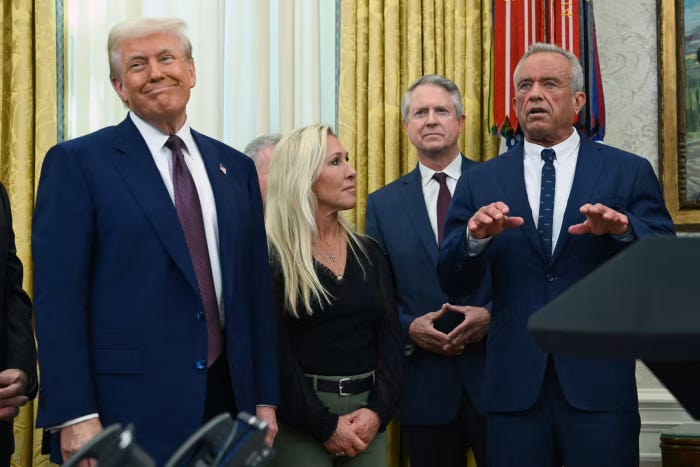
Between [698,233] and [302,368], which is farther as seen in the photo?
[698,233]

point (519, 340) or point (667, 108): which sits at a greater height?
point (667, 108)

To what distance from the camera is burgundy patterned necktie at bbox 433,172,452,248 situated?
3.86 metres

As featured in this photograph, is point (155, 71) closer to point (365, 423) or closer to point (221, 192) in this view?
point (221, 192)

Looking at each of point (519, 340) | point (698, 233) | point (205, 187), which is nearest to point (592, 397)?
point (519, 340)

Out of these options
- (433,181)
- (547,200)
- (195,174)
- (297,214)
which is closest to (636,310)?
(195,174)

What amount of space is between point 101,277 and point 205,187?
0.36 m

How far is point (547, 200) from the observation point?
121 inches

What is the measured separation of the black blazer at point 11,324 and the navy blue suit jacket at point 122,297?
42 centimetres

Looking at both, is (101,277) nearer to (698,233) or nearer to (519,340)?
(519,340)

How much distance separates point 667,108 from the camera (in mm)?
4434

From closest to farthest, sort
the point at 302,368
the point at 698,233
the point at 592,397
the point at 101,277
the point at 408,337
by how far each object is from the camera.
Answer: the point at 101,277 → the point at 592,397 → the point at 302,368 → the point at 408,337 → the point at 698,233

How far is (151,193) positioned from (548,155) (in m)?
1.25

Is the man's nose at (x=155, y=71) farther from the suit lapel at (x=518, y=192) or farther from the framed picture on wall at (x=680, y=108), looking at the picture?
the framed picture on wall at (x=680, y=108)

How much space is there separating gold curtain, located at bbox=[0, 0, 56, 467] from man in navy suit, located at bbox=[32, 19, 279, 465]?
2.00 metres
